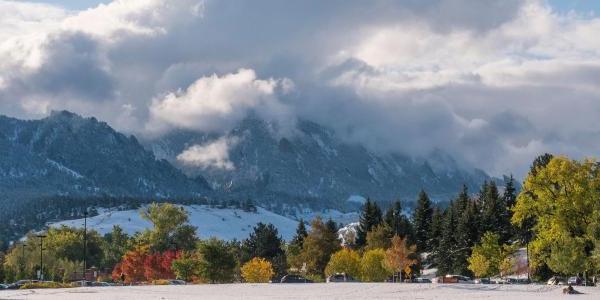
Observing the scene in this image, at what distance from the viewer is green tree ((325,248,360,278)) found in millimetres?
149625

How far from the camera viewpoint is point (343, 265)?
14975 cm

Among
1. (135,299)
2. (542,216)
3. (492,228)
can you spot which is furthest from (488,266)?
(135,299)

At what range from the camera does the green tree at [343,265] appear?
149625 millimetres

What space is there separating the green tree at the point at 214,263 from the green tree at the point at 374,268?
→ 24.3m

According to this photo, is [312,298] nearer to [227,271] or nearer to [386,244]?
[227,271]

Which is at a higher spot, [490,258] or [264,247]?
[264,247]

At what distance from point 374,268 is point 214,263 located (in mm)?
29163

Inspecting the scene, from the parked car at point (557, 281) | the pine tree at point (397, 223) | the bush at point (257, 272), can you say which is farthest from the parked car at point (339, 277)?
the parked car at point (557, 281)

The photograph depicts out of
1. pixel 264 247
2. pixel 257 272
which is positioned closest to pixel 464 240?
pixel 257 272

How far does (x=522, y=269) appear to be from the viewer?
15975 centimetres

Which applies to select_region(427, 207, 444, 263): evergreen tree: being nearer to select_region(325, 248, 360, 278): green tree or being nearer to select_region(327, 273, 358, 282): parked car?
select_region(325, 248, 360, 278): green tree

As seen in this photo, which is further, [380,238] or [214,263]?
[380,238]

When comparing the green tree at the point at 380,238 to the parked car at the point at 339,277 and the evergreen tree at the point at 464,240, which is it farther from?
the parked car at the point at 339,277

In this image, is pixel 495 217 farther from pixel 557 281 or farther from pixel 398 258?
pixel 557 281
